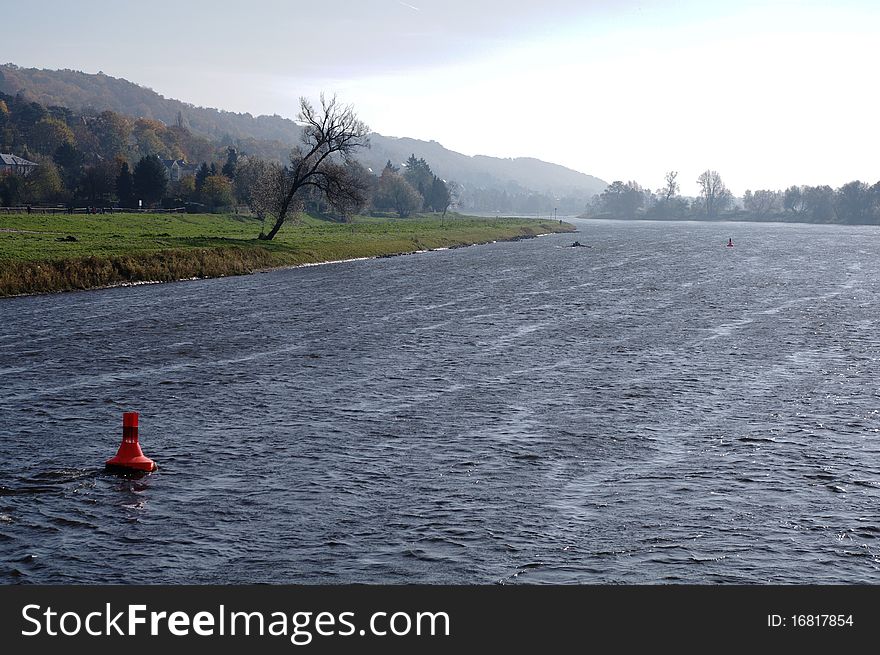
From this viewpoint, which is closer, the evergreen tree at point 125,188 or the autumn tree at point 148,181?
the evergreen tree at point 125,188

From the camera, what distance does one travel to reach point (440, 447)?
23.8 m

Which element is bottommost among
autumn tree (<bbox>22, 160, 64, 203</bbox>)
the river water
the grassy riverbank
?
the river water

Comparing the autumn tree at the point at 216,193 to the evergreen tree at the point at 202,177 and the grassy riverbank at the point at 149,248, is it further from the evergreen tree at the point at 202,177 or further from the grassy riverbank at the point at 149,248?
the grassy riverbank at the point at 149,248

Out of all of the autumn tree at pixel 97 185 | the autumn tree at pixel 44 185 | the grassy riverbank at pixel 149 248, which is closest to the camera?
the grassy riverbank at pixel 149 248

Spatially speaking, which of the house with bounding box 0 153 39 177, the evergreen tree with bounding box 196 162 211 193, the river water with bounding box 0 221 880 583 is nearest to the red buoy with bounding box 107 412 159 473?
the river water with bounding box 0 221 880 583

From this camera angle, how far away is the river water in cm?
1664

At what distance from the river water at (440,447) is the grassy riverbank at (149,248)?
11048mm

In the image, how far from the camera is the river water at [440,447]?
54.6 feet

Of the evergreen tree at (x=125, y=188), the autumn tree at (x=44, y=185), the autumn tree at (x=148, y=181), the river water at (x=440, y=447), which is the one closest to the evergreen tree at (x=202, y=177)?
the autumn tree at (x=148, y=181)

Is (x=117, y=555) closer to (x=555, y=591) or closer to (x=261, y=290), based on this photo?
(x=555, y=591)

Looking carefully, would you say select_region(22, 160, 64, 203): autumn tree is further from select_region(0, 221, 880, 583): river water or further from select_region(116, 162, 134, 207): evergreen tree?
select_region(0, 221, 880, 583): river water

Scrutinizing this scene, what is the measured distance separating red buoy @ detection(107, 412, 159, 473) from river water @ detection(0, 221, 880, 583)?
1.16 feet

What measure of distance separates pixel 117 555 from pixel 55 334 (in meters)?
27.3

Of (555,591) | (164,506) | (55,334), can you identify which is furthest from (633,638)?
(55,334)
